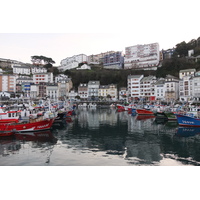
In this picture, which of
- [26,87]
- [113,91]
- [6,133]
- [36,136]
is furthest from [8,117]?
[26,87]

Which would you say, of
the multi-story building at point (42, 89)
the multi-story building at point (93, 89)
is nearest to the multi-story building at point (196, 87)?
the multi-story building at point (93, 89)

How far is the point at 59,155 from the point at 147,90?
6601cm

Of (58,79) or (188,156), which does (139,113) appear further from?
(58,79)

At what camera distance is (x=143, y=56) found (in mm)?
101062

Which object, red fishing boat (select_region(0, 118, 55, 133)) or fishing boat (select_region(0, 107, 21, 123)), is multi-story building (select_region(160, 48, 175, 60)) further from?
fishing boat (select_region(0, 107, 21, 123))

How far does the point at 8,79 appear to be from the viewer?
83875 mm

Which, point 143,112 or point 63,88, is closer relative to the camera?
point 143,112

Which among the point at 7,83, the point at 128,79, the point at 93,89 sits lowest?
Answer: the point at 93,89

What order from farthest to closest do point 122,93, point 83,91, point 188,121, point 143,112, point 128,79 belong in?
1. point 83,91
2. point 122,93
3. point 128,79
4. point 143,112
5. point 188,121

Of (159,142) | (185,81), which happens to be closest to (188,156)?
(159,142)

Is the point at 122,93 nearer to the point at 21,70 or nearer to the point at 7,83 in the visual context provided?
the point at 7,83

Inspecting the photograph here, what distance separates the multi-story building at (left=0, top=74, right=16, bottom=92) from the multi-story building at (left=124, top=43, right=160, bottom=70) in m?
58.0

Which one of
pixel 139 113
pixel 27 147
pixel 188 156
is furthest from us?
pixel 139 113

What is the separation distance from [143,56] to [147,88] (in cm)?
3036
